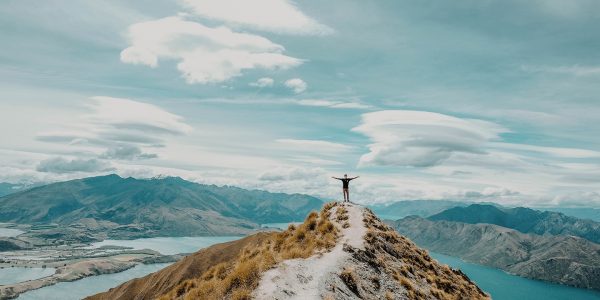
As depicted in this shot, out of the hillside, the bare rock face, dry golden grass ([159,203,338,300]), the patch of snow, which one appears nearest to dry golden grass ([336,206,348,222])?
the hillside

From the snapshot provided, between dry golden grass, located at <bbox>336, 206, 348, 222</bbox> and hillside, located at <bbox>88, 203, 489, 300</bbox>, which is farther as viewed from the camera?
dry golden grass, located at <bbox>336, 206, 348, 222</bbox>

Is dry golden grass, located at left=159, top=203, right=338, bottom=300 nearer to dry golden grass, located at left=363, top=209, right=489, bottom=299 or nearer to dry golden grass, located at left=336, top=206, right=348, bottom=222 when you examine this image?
dry golden grass, located at left=336, top=206, right=348, bottom=222

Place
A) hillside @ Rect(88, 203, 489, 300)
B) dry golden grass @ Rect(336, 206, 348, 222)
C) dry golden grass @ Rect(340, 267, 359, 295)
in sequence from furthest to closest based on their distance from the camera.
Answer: dry golden grass @ Rect(336, 206, 348, 222) < dry golden grass @ Rect(340, 267, 359, 295) < hillside @ Rect(88, 203, 489, 300)

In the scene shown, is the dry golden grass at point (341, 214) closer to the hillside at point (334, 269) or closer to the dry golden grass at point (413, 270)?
the hillside at point (334, 269)

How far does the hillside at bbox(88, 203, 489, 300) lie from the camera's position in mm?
28078

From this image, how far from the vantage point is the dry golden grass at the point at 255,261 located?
28312mm

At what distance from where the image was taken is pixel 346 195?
6038cm

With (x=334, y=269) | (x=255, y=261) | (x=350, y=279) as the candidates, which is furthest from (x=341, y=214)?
(x=255, y=261)

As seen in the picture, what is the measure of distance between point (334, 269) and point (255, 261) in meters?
6.47

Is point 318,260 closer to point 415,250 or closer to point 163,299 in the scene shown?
point 163,299

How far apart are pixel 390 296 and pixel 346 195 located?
28.1 m

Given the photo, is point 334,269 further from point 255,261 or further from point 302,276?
point 255,261

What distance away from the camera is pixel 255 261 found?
31312 millimetres

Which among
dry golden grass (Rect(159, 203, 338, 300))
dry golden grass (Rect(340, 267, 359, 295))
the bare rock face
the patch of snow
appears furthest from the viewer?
the bare rock face
